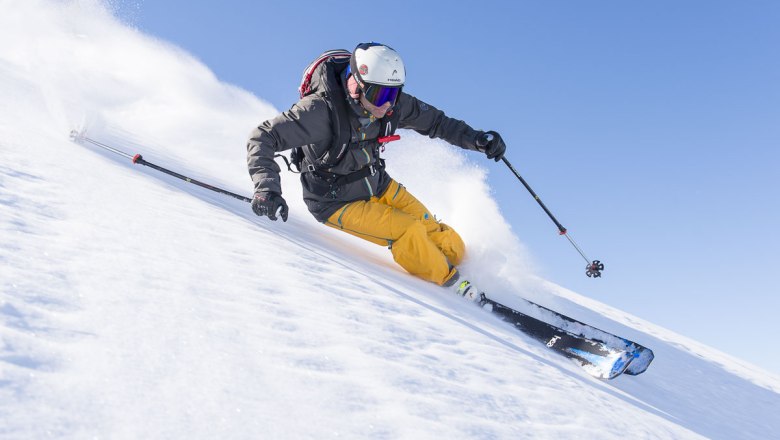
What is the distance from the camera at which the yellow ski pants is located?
578 cm

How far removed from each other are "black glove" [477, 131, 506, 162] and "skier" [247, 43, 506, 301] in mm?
14

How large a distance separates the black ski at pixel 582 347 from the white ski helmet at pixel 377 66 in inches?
110

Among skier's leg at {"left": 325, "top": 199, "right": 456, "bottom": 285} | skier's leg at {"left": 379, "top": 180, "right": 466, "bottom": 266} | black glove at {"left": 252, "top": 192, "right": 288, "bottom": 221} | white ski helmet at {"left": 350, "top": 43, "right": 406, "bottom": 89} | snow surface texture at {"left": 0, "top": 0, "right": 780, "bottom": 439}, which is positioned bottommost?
snow surface texture at {"left": 0, "top": 0, "right": 780, "bottom": 439}

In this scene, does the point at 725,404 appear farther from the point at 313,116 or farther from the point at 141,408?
the point at 141,408

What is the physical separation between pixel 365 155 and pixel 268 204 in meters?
1.54

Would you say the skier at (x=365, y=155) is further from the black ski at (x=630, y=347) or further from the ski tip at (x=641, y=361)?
the ski tip at (x=641, y=361)

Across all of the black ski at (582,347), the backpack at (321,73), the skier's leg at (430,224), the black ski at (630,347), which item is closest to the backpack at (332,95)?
the backpack at (321,73)

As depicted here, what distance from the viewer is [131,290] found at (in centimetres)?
239

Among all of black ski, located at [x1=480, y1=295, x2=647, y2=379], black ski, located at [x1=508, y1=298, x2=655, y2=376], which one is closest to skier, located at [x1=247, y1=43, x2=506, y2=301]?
black ski, located at [x1=480, y1=295, x2=647, y2=379]

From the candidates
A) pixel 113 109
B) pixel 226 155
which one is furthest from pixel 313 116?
pixel 113 109

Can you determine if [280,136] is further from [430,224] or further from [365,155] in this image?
[430,224]

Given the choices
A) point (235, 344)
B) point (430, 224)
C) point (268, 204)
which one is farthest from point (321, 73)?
point (235, 344)

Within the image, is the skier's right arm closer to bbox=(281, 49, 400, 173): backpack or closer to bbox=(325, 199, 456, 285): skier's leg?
bbox=(281, 49, 400, 173): backpack

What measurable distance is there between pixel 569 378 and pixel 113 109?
18347 mm
